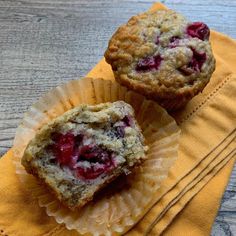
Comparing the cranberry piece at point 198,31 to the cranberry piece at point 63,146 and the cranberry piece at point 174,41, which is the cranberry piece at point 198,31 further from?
the cranberry piece at point 63,146

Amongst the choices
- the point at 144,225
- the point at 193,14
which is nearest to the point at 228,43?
the point at 193,14

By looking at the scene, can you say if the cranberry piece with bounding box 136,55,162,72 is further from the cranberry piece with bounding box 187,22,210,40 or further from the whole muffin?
the cranberry piece with bounding box 187,22,210,40

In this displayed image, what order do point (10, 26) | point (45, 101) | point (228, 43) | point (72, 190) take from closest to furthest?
point (72, 190)
point (45, 101)
point (228, 43)
point (10, 26)

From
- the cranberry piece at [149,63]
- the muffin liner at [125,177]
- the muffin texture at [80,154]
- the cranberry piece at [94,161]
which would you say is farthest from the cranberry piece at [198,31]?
the cranberry piece at [94,161]

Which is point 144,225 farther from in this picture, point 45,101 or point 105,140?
point 45,101

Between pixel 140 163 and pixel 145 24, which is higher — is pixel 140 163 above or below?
below

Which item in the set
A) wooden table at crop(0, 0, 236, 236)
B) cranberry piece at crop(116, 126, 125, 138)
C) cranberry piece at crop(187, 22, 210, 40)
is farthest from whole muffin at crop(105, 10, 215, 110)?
wooden table at crop(0, 0, 236, 236)

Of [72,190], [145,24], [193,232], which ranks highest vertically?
[145,24]
